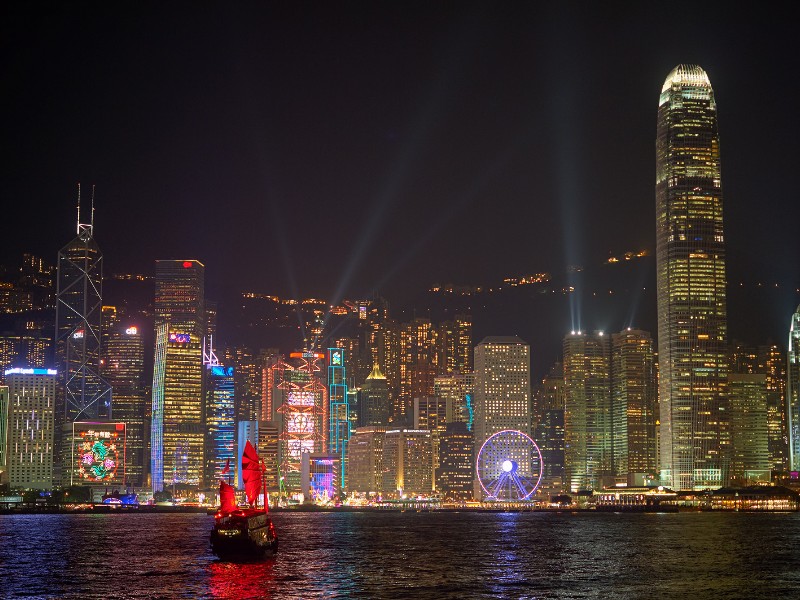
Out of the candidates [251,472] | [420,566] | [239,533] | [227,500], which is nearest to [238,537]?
[239,533]

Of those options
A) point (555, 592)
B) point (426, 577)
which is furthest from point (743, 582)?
point (426, 577)

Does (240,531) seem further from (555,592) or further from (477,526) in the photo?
(477,526)

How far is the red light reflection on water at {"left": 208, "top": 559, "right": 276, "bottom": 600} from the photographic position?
83375 mm

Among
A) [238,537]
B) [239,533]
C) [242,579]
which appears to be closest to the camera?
[242,579]

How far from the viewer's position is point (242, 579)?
9244 cm

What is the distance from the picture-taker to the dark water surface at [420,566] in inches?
3420

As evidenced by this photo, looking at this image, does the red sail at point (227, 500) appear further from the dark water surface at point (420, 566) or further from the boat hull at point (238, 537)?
the dark water surface at point (420, 566)

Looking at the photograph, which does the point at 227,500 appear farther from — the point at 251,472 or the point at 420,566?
the point at 420,566

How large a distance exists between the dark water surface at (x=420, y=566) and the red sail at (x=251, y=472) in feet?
22.9

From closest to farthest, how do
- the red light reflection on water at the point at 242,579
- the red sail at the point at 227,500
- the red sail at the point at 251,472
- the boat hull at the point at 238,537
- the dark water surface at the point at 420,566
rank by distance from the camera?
1. the red light reflection on water at the point at 242,579
2. the dark water surface at the point at 420,566
3. the boat hull at the point at 238,537
4. the red sail at the point at 227,500
5. the red sail at the point at 251,472

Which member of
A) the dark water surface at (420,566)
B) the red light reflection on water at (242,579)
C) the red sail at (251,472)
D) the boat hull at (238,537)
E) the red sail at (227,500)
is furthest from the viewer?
the red sail at (251,472)

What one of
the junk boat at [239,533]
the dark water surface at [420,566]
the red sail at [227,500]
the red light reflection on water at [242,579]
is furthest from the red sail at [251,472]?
the red light reflection on water at [242,579]

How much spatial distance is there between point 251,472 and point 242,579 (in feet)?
90.1

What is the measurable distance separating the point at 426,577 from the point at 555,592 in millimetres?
13579
